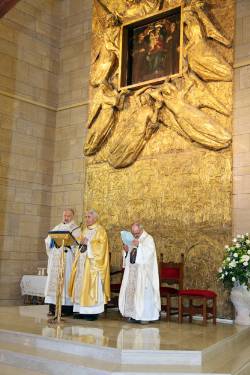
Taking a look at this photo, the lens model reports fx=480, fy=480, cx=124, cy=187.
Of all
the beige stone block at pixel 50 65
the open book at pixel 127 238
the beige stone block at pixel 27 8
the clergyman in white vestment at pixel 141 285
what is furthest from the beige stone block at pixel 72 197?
the beige stone block at pixel 27 8

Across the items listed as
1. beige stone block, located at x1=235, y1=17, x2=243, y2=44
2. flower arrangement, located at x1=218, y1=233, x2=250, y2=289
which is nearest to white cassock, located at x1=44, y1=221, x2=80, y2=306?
flower arrangement, located at x1=218, y1=233, x2=250, y2=289

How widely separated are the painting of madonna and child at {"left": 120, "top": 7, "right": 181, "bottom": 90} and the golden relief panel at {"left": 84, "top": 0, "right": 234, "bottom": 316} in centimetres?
3

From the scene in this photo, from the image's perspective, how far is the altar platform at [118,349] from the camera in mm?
5520

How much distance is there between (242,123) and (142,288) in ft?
12.4

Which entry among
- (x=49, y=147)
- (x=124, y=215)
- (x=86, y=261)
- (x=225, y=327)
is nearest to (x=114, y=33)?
(x=49, y=147)

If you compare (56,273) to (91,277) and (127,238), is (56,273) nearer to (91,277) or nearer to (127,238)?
(91,277)

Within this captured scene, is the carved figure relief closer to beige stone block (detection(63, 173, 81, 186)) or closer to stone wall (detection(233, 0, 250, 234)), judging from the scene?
stone wall (detection(233, 0, 250, 234))

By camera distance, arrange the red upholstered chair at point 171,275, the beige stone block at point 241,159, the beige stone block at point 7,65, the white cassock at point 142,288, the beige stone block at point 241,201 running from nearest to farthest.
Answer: the white cassock at point 142,288 < the red upholstered chair at point 171,275 < the beige stone block at point 241,201 < the beige stone block at point 241,159 < the beige stone block at point 7,65

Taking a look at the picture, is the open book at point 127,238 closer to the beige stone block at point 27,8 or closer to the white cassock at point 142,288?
the white cassock at point 142,288

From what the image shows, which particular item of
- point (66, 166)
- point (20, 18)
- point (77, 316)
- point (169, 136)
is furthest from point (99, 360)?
point (20, 18)

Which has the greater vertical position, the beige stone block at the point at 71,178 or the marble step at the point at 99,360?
the beige stone block at the point at 71,178

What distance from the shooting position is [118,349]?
5.65 metres

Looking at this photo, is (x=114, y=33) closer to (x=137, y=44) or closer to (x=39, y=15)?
(x=137, y=44)

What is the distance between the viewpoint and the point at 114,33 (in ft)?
37.9
